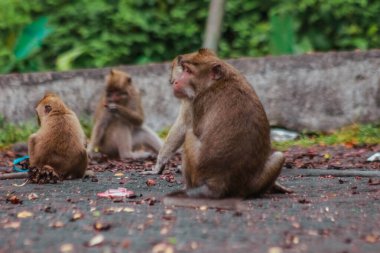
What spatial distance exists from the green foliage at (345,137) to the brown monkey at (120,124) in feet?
6.33

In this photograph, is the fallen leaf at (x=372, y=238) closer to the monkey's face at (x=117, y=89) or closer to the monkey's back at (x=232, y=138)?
the monkey's back at (x=232, y=138)

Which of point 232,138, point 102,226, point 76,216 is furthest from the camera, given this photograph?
point 232,138

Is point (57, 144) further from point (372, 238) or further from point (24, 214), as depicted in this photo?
point (372, 238)

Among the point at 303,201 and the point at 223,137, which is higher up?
the point at 223,137

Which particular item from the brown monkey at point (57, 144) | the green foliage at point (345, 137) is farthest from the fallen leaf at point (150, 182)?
the green foliage at point (345, 137)

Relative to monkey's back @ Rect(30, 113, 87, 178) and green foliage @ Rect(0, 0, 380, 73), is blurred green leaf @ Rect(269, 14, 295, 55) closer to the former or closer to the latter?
green foliage @ Rect(0, 0, 380, 73)

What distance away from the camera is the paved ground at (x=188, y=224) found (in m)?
4.51

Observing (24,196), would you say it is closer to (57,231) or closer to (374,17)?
(57,231)

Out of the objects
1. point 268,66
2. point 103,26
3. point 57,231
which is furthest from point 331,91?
point 57,231

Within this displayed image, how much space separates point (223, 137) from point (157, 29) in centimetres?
890

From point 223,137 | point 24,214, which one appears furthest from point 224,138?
point 24,214

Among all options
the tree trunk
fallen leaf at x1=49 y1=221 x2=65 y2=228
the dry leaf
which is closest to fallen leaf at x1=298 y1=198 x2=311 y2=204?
fallen leaf at x1=49 y1=221 x2=65 y2=228

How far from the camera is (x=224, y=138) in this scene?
235 inches

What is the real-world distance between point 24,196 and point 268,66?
660 centimetres
